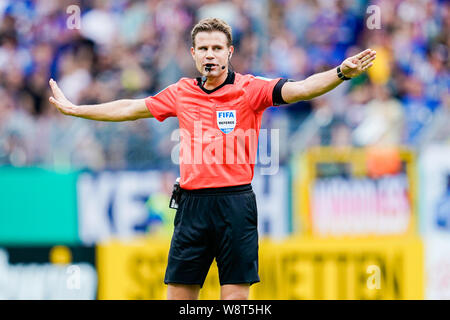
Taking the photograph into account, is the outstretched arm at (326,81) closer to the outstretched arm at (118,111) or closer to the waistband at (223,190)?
the waistband at (223,190)

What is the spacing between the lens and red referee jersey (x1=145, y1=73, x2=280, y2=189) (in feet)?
17.7

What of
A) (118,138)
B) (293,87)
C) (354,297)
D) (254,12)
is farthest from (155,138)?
(293,87)

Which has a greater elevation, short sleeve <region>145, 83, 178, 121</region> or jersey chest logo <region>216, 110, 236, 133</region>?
short sleeve <region>145, 83, 178, 121</region>

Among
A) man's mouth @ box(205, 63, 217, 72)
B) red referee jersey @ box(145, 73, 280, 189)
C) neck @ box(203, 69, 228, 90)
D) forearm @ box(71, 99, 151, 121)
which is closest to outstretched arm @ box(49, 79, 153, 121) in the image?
forearm @ box(71, 99, 151, 121)

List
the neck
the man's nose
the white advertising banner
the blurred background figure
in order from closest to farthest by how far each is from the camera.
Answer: the man's nose
the neck
the blurred background figure
the white advertising banner

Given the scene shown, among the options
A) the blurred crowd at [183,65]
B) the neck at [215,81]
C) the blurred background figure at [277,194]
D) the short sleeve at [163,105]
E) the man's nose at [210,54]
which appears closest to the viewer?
the man's nose at [210,54]

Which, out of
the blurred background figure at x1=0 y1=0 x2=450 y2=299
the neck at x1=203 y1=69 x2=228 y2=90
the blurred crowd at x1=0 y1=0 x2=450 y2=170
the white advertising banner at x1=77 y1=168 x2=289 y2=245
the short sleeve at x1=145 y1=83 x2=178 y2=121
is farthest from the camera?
the blurred crowd at x1=0 y1=0 x2=450 y2=170

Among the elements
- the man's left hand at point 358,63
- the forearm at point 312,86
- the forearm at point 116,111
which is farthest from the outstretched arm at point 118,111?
the man's left hand at point 358,63

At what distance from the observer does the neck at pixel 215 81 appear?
216 inches

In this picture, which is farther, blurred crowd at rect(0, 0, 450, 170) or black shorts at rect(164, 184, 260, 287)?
blurred crowd at rect(0, 0, 450, 170)

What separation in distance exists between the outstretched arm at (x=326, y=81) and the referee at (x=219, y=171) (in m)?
0.02

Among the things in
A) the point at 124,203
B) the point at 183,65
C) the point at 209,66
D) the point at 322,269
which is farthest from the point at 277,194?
the point at 209,66

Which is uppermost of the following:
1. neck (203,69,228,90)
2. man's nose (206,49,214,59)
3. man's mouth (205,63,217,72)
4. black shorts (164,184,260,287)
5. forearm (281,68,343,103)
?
man's nose (206,49,214,59)

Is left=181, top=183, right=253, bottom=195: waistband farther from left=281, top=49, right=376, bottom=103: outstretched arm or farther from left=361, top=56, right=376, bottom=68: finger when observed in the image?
left=361, top=56, right=376, bottom=68: finger
